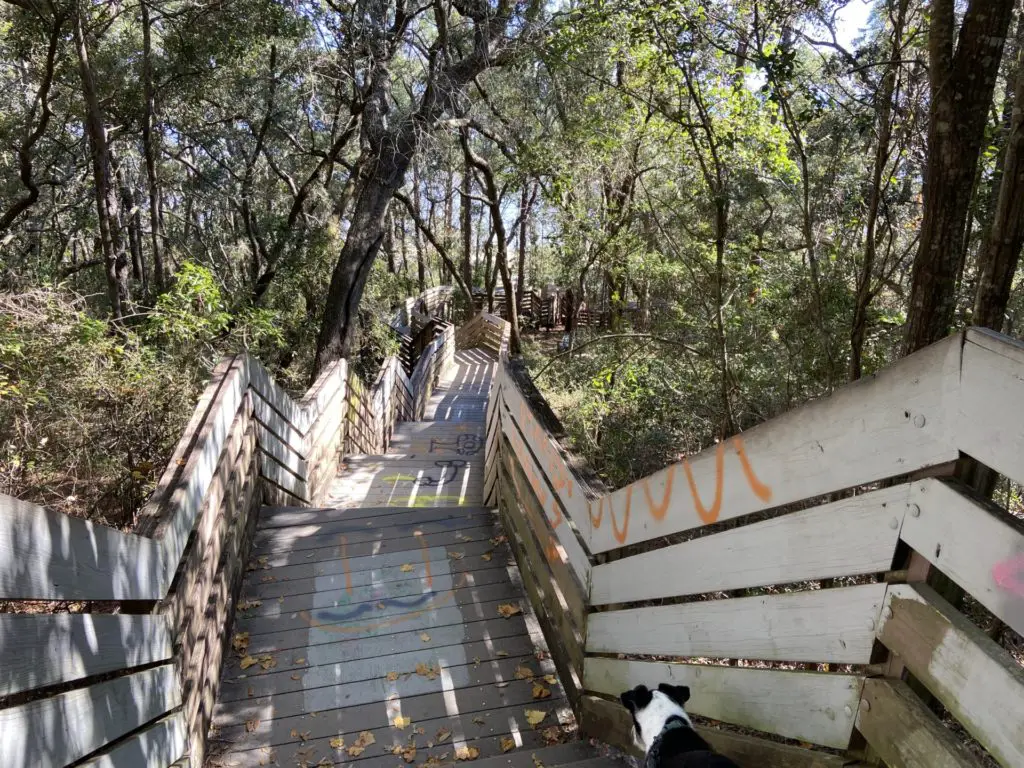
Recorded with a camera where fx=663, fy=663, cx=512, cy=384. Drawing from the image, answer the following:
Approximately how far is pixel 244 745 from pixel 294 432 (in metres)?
2.61

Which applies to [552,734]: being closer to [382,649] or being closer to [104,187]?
[382,649]

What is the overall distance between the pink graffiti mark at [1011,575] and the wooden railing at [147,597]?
2.16m

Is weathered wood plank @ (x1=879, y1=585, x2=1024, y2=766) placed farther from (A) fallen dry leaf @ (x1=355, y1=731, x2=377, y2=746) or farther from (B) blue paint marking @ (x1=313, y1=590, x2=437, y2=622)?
(B) blue paint marking @ (x1=313, y1=590, x2=437, y2=622)

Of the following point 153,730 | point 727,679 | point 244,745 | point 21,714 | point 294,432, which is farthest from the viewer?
point 294,432

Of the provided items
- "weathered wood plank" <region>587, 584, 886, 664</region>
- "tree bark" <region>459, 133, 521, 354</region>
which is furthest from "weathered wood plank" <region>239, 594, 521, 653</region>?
"tree bark" <region>459, 133, 521, 354</region>

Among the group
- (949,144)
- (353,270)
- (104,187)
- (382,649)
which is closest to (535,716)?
(382,649)

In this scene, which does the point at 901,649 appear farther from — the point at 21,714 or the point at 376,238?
the point at 376,238

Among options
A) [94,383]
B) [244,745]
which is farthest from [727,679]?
[94,383]

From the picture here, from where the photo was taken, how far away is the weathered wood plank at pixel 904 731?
1.41m

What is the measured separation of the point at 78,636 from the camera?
6.44 ft

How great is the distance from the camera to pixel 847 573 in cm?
167

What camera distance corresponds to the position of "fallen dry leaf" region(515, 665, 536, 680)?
3.61 meters

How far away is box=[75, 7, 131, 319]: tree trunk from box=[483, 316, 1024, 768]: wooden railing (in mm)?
7751

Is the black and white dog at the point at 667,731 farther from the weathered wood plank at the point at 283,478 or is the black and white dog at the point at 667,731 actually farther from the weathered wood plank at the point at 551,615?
the weathered wood plank at the point at 283,478
